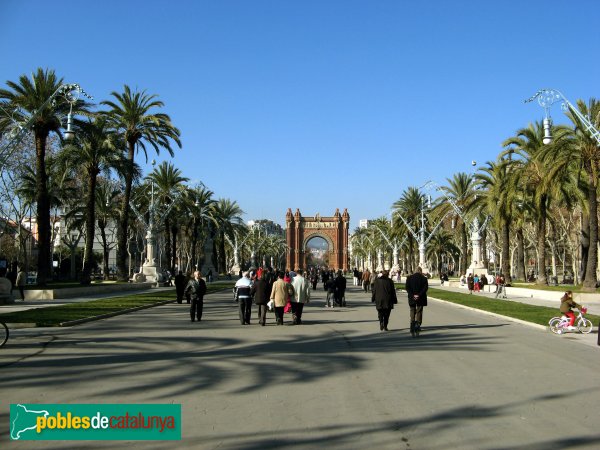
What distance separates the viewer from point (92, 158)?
40094 millimetres

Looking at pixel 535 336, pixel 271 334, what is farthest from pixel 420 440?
pixel 535 336

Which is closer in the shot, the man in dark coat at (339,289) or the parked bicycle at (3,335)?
the parked bicycle at (3,335)

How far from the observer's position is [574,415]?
23.2 ft

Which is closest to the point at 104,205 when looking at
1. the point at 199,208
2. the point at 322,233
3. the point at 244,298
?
the point at 199,208

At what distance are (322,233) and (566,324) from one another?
15627 cm

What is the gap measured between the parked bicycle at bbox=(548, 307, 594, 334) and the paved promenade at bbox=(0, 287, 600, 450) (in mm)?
463

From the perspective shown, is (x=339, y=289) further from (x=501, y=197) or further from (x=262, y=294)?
(x=501, y=197)

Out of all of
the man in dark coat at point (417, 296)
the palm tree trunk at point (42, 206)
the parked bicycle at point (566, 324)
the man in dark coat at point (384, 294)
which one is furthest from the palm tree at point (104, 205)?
the parked bicycle at point (566, 324)

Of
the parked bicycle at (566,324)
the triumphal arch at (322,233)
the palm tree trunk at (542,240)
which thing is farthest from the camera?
the triumphal arch at (322,233)

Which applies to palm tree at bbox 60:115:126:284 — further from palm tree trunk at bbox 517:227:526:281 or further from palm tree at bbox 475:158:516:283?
palm tree trunk at bbox 517:227:526:281

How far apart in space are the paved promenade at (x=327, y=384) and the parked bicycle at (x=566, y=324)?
46cm

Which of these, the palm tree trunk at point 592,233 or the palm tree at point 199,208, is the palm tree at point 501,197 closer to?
the palm tree trunk at point 592,233

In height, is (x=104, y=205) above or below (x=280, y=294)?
above

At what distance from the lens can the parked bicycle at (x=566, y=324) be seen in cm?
1638
